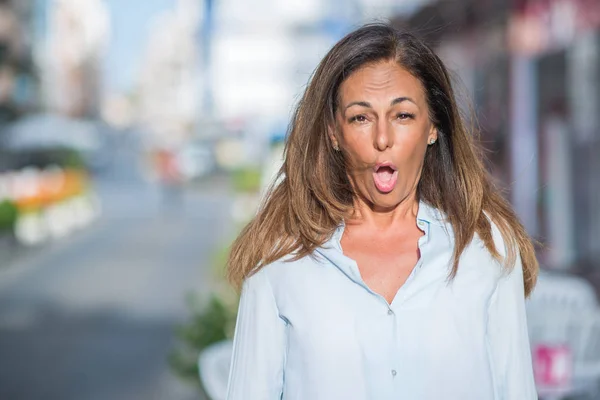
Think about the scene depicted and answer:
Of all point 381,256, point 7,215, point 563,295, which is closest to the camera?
point 381,256

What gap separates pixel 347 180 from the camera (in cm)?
198

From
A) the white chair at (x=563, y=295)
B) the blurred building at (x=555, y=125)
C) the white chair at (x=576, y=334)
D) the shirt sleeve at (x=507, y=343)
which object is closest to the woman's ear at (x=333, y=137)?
the shirt sleeve at (x=507, y=343)

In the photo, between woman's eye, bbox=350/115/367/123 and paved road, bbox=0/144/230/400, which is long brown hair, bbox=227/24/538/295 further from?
paved road, bbox=0/144/230/400

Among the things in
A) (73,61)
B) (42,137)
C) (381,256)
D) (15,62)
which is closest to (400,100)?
(381,256)

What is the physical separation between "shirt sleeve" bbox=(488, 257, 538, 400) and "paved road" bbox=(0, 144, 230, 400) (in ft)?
18.7

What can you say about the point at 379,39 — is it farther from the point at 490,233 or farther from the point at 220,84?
the point at 220,84

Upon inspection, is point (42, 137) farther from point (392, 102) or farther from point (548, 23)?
point (392, 102)

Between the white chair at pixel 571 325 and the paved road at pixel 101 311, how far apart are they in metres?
3.07

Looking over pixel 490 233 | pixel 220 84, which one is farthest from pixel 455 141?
pixel 220 84

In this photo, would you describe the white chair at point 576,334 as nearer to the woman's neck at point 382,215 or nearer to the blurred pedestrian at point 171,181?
the woman's neck at point 382,215

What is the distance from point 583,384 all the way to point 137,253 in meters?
13.0

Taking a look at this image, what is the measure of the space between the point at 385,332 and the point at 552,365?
2305mm

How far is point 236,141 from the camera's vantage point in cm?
6488

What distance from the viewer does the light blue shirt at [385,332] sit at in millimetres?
1741
